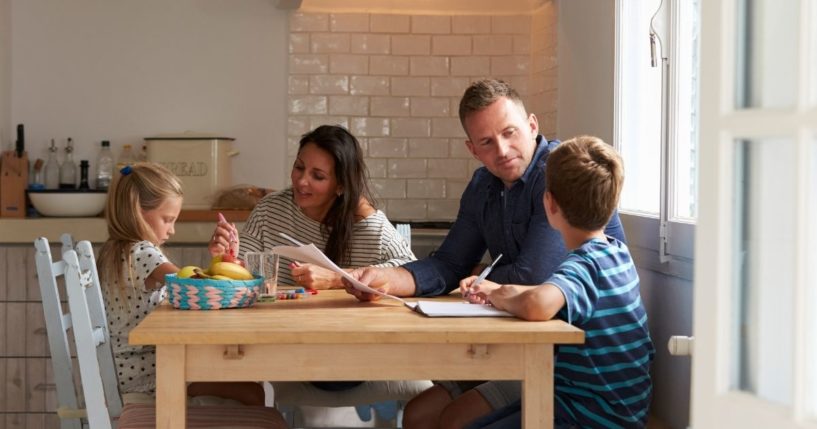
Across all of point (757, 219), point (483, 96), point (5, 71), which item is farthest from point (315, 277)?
point (5, 71)

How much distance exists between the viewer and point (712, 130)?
1.56 meters

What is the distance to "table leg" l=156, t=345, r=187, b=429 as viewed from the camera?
90.7 inches

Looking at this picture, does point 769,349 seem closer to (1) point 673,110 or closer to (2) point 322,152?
(1) point 673,110

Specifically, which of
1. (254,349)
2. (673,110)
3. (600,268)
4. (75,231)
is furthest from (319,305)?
(75,231)

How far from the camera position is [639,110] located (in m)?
3.79

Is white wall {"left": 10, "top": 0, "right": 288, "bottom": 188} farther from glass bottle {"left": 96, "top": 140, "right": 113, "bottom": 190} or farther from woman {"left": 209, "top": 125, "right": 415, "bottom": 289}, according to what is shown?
woman {"left": 209, "top": 125, "right": 415, "bottom": 289}

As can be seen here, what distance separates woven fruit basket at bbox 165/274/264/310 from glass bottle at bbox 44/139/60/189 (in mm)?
2857

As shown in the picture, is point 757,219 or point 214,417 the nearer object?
point 757,219

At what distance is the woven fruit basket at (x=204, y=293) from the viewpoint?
2664mm

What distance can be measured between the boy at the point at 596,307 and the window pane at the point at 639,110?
3.42 ft

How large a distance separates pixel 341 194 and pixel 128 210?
26.2 inches

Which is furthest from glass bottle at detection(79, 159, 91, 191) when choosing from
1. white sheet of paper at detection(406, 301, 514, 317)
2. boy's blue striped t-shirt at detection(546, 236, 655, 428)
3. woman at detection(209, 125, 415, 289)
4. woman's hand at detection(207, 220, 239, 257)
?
boy's blue striped t-shirt at detection(546, 236, 655, 428)

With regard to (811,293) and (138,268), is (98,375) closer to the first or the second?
(138,268)

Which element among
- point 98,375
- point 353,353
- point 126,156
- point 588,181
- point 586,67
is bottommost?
point 98,375
